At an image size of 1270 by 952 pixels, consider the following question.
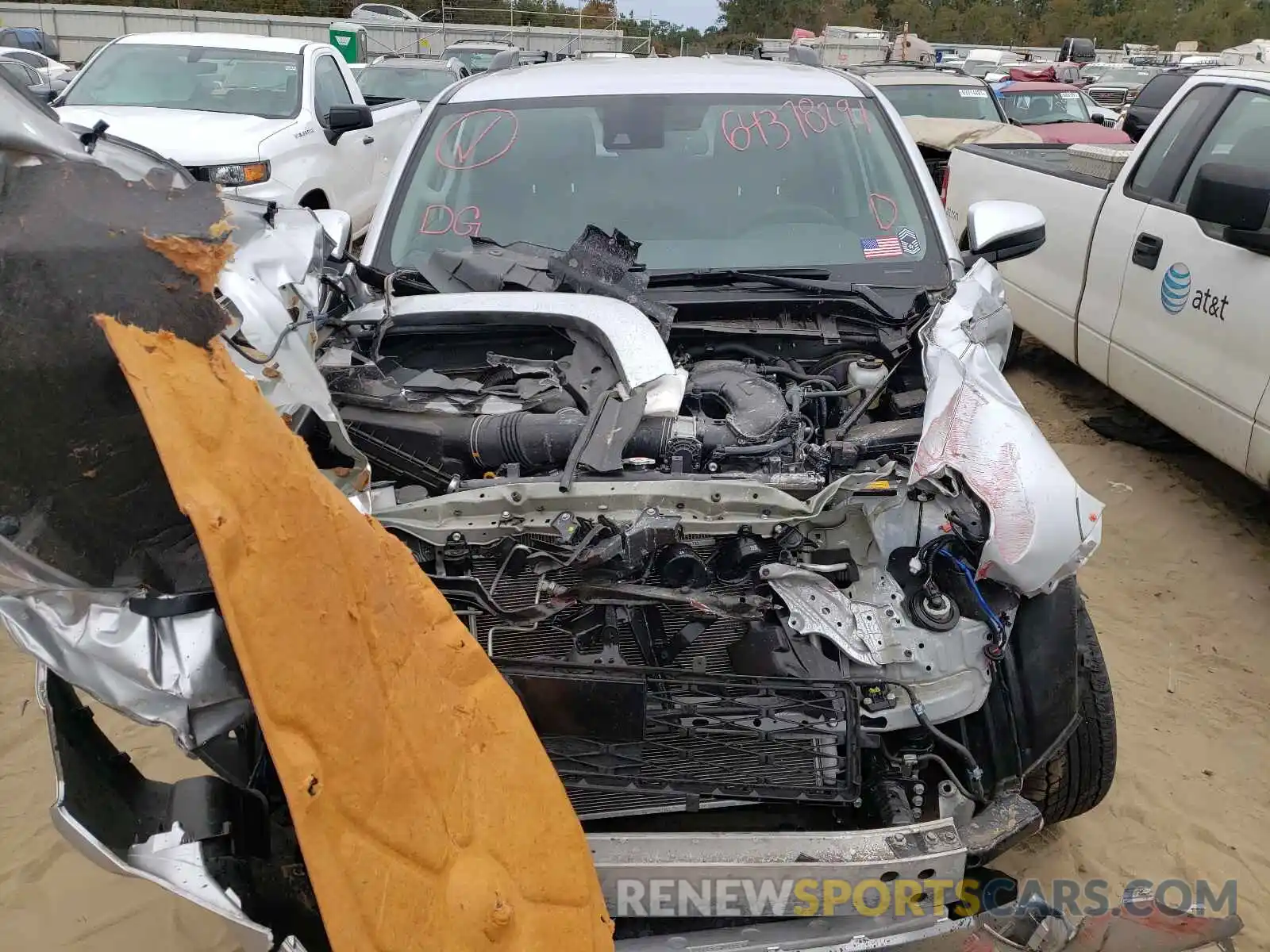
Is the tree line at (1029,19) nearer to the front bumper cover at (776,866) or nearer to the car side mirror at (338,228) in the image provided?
the car side mirror at (338,228)

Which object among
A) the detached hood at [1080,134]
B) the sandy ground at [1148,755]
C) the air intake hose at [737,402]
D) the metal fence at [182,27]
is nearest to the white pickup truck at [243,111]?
the sandy ground at [1148,755]

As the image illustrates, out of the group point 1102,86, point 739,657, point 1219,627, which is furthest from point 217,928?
point 1102,86

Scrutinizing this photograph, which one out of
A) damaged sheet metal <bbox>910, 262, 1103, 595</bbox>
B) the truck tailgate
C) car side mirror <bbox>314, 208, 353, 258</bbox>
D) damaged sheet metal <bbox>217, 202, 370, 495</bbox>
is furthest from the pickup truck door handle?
damaged sheet metal <bbox>217, 202, 370, 495</bbox>

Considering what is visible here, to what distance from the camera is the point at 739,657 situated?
2.21m

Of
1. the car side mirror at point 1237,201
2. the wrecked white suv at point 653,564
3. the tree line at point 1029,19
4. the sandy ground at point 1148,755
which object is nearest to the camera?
the wrecked white suv at point 653,564

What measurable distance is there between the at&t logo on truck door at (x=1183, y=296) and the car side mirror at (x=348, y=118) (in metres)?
5.52

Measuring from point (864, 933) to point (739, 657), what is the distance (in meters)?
0.63

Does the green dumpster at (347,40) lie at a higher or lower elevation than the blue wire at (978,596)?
higher

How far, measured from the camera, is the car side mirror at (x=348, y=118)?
6.93 metres

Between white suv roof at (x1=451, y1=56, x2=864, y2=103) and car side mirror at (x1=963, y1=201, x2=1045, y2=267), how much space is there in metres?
0.79

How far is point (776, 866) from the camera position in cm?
186

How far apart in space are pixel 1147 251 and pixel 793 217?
2.29 m

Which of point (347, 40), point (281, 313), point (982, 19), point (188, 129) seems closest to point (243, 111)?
point (188, 129)

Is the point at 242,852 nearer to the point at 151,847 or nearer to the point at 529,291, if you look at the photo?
the point at 151,847
